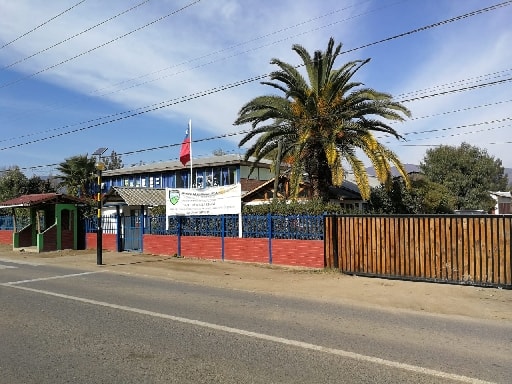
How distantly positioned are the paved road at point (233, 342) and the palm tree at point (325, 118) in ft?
33.0

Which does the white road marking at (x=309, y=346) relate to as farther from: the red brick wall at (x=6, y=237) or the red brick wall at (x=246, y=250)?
the red brick wall at (x=6, y=237)

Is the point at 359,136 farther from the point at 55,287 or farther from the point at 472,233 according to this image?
the point at 55,287

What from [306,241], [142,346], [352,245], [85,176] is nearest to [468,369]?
[142,346]

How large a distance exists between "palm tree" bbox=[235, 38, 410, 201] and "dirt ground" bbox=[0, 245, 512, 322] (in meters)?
5.13

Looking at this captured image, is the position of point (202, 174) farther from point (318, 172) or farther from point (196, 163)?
point (318, 172)

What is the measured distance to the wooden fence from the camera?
12031mm

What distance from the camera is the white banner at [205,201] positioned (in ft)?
59.9

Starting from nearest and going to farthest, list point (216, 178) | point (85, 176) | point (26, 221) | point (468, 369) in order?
point (468, 369)
point (26, 221)
point (216, 178)
point (85, 176)

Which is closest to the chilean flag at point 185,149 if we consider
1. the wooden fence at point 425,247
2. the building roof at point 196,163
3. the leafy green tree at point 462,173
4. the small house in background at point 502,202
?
the building roof at point 196,163

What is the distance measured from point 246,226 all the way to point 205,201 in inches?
88.2

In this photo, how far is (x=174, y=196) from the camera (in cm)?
2025

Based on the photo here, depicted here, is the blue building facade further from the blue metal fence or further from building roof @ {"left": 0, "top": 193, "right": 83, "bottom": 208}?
the blue metal fence

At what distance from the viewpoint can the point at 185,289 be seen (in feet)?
39.5

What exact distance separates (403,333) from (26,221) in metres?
28.3
